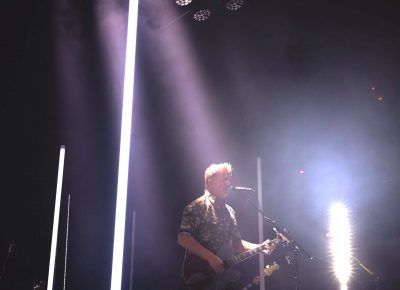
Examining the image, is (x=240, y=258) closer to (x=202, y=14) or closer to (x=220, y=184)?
(x=220, y=184)

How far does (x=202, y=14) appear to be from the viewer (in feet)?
13.0

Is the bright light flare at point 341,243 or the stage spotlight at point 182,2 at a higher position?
the stage spotlight at point 182,2

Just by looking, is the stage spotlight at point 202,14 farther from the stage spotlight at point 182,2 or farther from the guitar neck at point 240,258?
the guitar neck at point 240,258

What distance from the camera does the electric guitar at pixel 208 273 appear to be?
3.07 m

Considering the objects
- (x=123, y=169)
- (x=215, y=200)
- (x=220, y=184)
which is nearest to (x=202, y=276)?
(x=215, y=200)

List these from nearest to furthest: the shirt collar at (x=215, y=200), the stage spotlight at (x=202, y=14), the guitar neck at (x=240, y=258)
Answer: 1. the guitar neck at (x=240, y=258)
2. the shirt collar at (x=215, y=200)
3. the stage spotlight at (x=202, y=14)

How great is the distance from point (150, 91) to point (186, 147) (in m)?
1.24

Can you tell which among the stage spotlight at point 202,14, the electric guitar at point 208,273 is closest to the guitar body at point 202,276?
the electric guitar at point 208,273

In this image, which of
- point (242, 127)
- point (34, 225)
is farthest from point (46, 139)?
point (242, 127)

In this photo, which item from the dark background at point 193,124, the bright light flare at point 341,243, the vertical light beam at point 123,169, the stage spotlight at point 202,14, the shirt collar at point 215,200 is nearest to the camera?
the vertical light beam at point 123,169

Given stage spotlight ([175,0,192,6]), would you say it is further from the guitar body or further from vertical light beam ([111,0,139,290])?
vertical light beam ([111,0,139,290])

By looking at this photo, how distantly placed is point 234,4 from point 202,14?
1.16ft

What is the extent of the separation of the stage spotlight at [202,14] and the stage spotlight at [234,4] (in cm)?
22

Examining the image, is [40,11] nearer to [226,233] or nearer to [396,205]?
[226,233]
